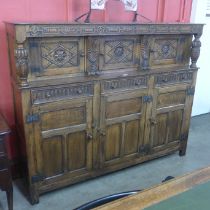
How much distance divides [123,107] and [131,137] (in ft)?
1.14

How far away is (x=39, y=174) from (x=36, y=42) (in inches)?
41.8

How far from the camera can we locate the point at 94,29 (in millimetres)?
2014

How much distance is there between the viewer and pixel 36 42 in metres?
1.91

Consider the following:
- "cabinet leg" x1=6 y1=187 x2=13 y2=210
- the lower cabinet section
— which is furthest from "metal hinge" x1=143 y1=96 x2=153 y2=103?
"cabinet leg" x1=6 y1=187 x2=13 y2=210


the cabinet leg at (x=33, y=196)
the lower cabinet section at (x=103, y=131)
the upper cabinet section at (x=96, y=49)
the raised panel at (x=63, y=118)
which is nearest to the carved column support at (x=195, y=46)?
the upper cabinet section at (x=96, y=49)

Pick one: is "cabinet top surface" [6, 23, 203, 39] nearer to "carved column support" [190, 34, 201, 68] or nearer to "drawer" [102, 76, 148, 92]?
"carved column support" [190, 34, 201, 68]

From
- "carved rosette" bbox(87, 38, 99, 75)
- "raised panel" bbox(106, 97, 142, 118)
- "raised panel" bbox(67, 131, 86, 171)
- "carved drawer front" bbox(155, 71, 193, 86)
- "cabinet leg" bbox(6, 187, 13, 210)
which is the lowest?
"cabinet leg" bbox(6, 187, 13, 210)

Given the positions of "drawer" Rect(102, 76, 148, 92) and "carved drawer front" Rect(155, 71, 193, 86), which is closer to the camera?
"drawer" Rect(102, 76, 148, 92)

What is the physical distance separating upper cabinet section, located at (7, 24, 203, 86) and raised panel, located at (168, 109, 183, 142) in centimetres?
49

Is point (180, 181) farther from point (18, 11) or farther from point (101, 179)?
point (18, 11)

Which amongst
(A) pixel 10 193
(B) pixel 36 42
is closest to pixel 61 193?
(A) pixel 10 193

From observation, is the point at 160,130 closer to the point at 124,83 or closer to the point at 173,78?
the point at 173,78

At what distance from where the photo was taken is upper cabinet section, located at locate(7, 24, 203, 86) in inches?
73.5

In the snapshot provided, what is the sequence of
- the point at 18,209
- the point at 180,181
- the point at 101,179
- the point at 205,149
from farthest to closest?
the point at 205,149, the point at 101,179, the point at 18,209, the point at 180,181
